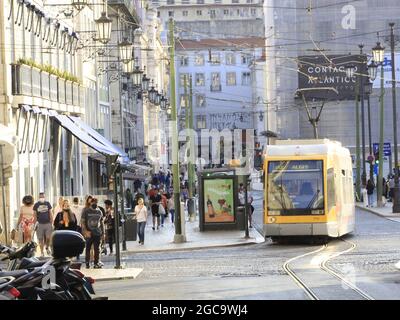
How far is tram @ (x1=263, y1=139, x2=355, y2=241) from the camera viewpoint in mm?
30672

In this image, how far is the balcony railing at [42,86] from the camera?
33.8 meters

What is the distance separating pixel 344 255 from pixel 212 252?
516 centimetres

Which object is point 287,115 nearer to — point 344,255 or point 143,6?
point 143,6

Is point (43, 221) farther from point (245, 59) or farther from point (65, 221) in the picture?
point (245, 59)

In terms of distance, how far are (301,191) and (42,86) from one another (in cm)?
1058

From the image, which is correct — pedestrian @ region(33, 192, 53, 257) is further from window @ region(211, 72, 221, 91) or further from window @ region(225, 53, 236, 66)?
window @ region(211, 72, 221, 91)

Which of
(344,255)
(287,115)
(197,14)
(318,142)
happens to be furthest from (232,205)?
(197,14)

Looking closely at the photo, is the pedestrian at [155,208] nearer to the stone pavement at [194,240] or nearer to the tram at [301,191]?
the stone pavement at [194,240]

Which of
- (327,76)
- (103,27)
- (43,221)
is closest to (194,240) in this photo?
(103,27)

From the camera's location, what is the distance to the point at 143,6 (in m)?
93.8

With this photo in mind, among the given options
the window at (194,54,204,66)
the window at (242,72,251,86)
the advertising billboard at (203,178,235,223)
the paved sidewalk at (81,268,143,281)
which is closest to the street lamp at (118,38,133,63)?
the advertising billboard at (203,178,235,223)

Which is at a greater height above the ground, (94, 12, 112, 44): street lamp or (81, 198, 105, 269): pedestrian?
(94, 12, 112, 44): street lamp

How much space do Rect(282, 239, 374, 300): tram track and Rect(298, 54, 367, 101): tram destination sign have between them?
1581 inches

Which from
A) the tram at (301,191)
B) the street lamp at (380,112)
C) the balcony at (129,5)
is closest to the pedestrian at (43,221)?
the tram at (301,191)
